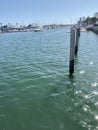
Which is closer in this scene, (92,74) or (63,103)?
(63,103)

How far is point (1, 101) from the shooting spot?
840 cm

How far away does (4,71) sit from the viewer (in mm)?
13492

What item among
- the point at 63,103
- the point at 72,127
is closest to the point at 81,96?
the point at 63,103

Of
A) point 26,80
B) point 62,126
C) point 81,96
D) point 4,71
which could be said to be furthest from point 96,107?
point 4,71

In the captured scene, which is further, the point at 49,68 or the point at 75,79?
the point at 49,68

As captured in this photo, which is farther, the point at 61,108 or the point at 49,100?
the point at 49,100

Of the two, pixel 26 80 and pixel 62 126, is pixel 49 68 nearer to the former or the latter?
pixel 26 80

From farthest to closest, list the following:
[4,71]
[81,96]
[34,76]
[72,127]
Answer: [4,71], [34,76], [81,96], [72,127]

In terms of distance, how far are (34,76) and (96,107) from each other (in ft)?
18.2

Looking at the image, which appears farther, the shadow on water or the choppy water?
the choppy water

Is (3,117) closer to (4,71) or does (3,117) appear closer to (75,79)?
(75,79)

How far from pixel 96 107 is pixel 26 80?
5107 mm

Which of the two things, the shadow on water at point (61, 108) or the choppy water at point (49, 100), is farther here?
the choppy water at point (49, 100)

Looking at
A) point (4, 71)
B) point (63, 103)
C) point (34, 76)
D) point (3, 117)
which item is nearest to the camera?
point (3, 117)
